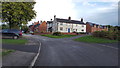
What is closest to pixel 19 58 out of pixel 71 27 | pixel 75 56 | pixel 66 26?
pixel 75 56

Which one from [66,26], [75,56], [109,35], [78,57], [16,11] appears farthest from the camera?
[66,26]

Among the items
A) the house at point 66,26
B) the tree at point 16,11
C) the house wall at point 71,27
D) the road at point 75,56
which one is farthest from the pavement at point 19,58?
the house wall at point 71,27

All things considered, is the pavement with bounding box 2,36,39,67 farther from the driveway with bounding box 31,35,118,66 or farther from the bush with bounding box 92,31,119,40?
the bush with bounding box 92,31,119,40

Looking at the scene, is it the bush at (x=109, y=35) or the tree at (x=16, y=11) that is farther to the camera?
the bush at (x=109, y=35)

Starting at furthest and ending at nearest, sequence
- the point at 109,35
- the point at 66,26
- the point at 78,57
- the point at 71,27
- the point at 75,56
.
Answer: the point at 71,27, the point at 66,26, the point at 109,35, the point at 75,56, the point at 78,57

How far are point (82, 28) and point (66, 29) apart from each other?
31.7 ft

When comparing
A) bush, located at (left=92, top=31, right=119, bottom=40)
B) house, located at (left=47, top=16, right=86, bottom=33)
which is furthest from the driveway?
house, located at (left=47, top=16, right=86, bottom=33)

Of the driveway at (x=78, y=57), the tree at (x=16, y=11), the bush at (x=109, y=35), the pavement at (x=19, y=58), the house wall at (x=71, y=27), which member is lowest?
the driveway at (x=78, y=57)

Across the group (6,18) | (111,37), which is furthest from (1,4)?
(111,37)

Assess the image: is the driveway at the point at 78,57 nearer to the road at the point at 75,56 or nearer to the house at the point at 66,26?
the road at the point at 75,56

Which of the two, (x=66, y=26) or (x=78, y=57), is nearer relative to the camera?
(x=78, y=57)

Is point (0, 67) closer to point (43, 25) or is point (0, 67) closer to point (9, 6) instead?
point (9, 6)

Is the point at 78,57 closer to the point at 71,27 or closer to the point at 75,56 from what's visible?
the point at 75,56

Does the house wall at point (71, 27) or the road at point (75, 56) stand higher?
the house wall at point (71, 27)
